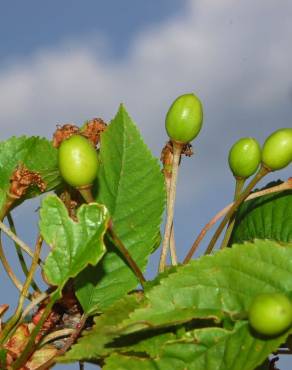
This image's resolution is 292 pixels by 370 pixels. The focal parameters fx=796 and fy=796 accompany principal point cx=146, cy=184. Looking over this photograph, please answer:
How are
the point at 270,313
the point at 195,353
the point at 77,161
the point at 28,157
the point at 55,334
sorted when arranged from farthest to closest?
the point at 28,157
the point at 55,334
the point at 77,161
the point at 195,353
the point at 270,313

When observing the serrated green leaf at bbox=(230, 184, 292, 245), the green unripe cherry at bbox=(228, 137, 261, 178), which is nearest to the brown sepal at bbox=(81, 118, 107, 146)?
the green unripe cherry at bbox=(228, 137, 261, 178)

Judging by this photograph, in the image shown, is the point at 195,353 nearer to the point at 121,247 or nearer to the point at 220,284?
the point at 220,284

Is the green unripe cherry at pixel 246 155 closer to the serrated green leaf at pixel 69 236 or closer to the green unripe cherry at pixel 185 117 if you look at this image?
the green unripe cherry at pixel 185 117

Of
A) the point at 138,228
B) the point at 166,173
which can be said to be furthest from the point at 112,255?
the point at 166,173

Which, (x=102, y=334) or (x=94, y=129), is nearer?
(x=102, y=334)

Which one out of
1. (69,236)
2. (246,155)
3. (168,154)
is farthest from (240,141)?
(69,236)

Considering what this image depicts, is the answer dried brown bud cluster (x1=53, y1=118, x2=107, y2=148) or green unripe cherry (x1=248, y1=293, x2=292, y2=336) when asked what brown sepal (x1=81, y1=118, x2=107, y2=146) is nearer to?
dried brown bud cluster (x1=53, y1=118, x2=107, y2=148)

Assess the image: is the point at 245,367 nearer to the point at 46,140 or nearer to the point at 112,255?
the point at 112,255

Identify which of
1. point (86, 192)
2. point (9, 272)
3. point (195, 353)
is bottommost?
point (195, 353)
